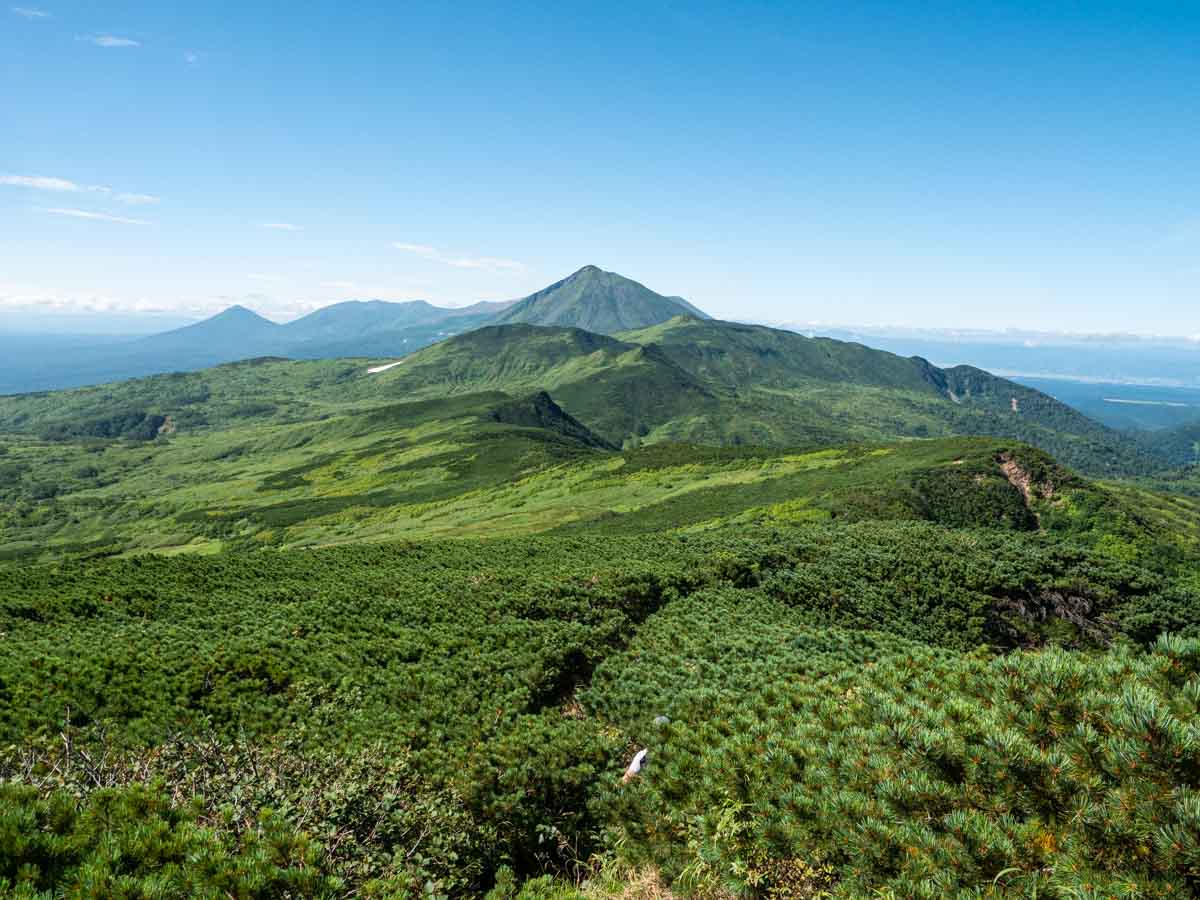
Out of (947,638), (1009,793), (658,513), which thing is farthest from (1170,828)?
(658,513)

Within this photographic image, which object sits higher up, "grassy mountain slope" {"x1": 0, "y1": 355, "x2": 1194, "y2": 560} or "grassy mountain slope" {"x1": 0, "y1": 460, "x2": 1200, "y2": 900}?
"grassy mountain slope" {"x1": 0, "y1": 460, "x2": 1200, "y2": 900}

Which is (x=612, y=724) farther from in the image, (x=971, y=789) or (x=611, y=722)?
(x=971, y=789)

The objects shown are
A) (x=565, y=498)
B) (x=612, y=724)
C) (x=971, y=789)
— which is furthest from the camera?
(x=565, y=498)

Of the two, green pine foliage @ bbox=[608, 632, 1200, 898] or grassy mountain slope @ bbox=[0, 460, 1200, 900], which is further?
grassy mountain slope @ bbox=[0, 460, 1200, 900]

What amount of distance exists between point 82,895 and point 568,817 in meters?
12.5

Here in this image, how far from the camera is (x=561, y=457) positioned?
16538 centimetres

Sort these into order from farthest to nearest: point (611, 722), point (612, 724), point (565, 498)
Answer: point (565, 498), point (611, 722), point (612, 724)

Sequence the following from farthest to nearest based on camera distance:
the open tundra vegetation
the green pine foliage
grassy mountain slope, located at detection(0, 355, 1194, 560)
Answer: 1. grassy mountain slope, located at detection(0, 355, 1194, 560)
2. the open tundra vegetation
3. the green pine foliage

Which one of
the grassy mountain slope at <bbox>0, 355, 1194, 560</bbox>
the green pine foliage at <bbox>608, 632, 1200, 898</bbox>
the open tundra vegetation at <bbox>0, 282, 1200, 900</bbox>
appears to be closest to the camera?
the green pine foliage at <bbox>608, 632, 1200, 898</bbox>

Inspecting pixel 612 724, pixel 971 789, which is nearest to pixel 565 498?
pixel 612 724

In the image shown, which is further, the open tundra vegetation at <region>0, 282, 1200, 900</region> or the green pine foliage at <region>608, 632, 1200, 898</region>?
the open tundra vegetation at <region>0, 282, 1200, 900</region>

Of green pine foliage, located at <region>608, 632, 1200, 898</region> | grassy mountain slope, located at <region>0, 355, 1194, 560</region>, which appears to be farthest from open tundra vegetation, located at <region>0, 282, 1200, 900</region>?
grassy mountain slope, located at <region>0, 355, 1194, 560</region>

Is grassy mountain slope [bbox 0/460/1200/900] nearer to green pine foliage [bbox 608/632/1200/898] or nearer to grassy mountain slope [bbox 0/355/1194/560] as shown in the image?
green pine foliage [bbox 608/632/1200/898]

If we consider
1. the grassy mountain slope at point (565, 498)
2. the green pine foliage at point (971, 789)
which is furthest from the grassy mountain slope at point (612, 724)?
the grassy mountain slope at point (565, 498)
